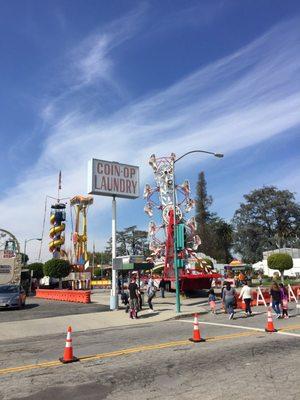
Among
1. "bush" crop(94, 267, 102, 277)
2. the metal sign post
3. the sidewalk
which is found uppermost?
"bush" crop(94, 267, 102, 277)

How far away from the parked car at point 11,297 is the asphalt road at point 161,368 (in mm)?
11802

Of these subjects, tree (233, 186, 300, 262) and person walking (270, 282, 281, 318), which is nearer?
person walking (270, 282, 281, 318)

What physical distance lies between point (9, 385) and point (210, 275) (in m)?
25.0

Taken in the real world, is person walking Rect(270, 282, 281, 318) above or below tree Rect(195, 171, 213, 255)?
below

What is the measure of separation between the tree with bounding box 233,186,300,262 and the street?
78241mm

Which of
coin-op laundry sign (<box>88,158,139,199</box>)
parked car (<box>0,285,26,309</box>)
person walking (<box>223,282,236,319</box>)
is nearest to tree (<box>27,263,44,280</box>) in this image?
parked car (<box>0,285,26,309</box>)

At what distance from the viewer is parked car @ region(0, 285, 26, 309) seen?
992 inches

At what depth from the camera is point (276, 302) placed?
18.6 meters

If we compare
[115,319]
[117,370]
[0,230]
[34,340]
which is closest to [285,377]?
[117,370]

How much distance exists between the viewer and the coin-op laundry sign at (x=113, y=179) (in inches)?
992

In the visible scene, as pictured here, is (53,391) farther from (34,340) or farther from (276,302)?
(276,302)

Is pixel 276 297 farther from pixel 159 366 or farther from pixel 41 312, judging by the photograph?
pixel 41 312

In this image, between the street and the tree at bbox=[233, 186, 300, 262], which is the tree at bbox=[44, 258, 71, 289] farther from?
the tree at bbox=[233, 186, 300, 262]

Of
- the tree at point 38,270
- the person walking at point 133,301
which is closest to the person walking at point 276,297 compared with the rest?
the person walking at point 133,301
